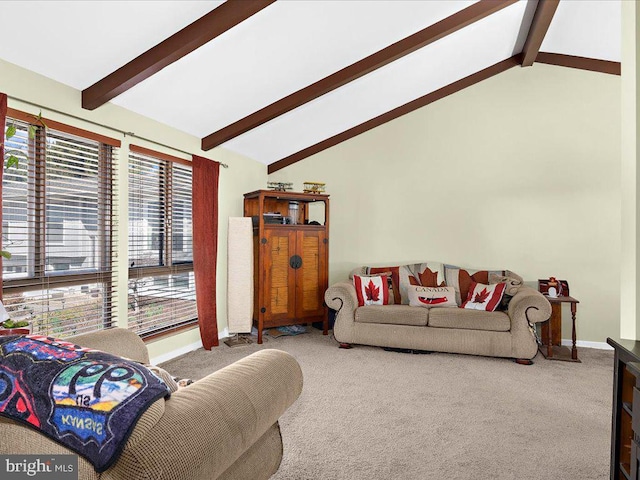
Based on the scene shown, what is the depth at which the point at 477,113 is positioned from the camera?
5016 mm

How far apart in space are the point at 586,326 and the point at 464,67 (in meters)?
3.27

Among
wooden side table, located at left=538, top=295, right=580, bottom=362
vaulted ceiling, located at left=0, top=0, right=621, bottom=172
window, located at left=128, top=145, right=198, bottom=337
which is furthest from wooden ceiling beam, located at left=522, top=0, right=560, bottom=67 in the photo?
window, located at left=128, top=145, right=198, bottom=337

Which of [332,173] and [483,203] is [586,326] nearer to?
[483,203]

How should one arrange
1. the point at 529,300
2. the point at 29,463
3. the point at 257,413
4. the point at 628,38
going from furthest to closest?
the point at 529,300, the point at 628,38, the point at 257,413, the point at 29,463

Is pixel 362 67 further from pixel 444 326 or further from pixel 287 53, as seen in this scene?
pixel 444 326

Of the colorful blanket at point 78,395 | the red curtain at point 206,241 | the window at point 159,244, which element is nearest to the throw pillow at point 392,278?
the red curtain at point 206,241

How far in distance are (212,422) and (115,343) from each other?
1072mm

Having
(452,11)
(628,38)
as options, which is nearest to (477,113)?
(452,11)

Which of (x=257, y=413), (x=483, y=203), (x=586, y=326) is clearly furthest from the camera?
(x=483, y=203)

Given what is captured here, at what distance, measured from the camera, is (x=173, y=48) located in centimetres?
260

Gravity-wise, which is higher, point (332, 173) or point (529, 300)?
point (332, 173)

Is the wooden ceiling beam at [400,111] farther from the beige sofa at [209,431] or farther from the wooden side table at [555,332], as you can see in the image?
the beige sofa at [209,431]

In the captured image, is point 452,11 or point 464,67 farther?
point 464,67

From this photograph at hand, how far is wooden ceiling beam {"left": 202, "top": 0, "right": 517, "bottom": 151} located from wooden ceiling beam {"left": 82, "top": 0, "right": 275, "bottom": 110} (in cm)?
133
